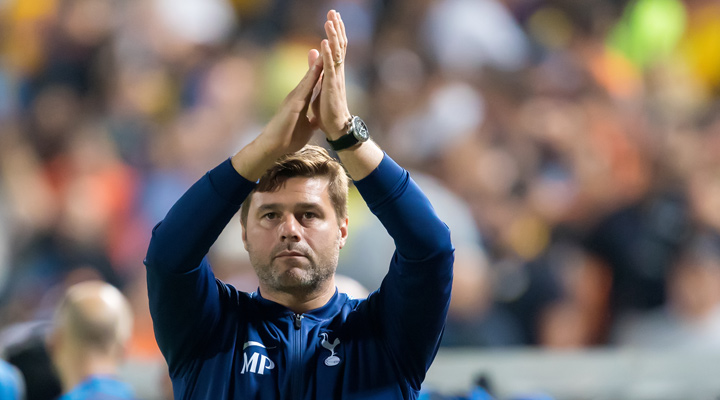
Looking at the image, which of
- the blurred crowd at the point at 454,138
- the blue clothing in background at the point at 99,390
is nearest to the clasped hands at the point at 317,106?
the blue clothing in background at the point at 99,390

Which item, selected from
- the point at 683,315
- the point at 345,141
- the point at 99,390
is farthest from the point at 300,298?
the point at 683,315

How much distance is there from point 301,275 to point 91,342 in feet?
3.66

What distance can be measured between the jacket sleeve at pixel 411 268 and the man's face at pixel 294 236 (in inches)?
6.3

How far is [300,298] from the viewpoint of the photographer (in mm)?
1978

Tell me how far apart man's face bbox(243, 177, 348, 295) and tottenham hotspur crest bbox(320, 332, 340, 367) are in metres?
0.11

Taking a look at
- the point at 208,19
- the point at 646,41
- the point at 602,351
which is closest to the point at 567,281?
the point at 602,351

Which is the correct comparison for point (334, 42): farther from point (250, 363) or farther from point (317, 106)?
point (250, 363)

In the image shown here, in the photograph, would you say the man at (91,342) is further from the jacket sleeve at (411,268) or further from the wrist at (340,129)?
the wrist at (340,129)

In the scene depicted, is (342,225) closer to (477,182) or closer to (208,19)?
(477,182)

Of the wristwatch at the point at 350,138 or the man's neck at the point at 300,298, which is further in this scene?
the man's neck at the point at 300,298

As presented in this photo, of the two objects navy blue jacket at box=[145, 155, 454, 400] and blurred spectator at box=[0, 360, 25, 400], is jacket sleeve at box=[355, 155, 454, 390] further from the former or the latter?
blurred spectator at box=[0, 360, 25, 400]

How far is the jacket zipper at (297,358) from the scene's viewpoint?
1.83 metres

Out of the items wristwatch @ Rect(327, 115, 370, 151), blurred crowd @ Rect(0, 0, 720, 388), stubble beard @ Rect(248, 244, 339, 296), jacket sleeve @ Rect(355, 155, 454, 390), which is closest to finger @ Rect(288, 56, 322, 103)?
wristwatch @ Rect(327, 115, 370, 151)

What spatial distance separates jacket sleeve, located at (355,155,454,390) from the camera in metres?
1.77
